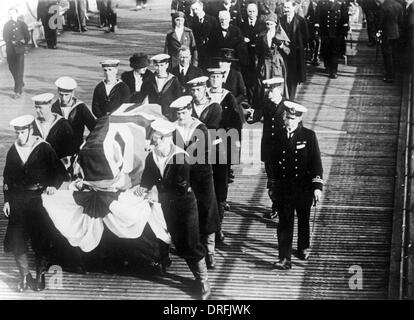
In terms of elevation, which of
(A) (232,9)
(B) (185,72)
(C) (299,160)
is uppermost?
(A) (232,9)

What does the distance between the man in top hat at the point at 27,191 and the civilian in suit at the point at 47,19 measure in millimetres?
9540

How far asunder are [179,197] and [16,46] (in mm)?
7113

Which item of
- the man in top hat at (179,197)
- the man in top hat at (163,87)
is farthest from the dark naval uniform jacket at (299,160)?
the man in top hat at (163,87)

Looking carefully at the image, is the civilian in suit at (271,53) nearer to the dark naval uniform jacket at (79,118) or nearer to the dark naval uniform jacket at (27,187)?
the dark naval uniform jacket at (79,118)

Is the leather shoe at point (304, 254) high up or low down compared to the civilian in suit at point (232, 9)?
down

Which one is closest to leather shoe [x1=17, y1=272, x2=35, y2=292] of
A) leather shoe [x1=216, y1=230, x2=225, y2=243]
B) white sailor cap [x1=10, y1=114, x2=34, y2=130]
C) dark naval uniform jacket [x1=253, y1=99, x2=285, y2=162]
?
white sailor cap [x1=10, y1=114, x2=34, y2=130]

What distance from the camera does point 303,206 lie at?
22.8ft

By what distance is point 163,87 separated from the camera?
8719 millimetres

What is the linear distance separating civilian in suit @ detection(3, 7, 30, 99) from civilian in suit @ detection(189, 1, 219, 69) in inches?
124

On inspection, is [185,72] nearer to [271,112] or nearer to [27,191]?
[271,112]

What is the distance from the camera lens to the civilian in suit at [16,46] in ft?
41.3

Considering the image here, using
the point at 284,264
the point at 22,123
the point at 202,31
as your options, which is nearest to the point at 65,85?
the point at 22,123

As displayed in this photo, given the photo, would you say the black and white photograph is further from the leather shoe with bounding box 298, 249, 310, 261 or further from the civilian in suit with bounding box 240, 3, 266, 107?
the civilian in suit with bounding box 240, 3, 266, 107

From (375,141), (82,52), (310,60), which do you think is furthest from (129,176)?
(82,52)
